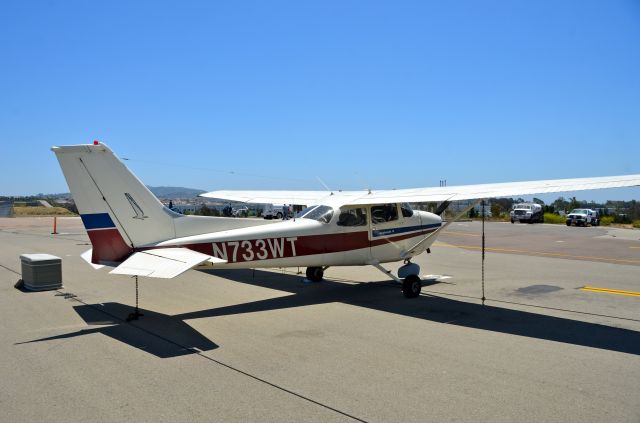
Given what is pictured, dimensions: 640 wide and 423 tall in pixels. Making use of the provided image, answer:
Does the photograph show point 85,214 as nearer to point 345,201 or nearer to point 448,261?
point 345,201

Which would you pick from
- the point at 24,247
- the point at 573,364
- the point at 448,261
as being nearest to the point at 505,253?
the point at 448,261

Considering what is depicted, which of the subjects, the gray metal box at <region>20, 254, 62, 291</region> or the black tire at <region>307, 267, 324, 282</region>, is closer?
the gray metal box at <region>20, 254, 62, 291</region>

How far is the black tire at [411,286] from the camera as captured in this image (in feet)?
34.5

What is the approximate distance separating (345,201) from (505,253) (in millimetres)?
10975

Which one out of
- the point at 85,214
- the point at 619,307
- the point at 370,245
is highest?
the point at 85,214

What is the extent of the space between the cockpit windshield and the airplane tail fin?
Answer: 320cm

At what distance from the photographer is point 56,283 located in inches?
452

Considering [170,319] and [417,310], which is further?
[417,310]

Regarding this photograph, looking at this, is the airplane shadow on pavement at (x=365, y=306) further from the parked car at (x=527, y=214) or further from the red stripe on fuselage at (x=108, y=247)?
the parked car at (x=527, y=214)

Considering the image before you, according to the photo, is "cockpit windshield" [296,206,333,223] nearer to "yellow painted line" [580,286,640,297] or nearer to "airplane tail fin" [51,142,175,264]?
"airplane tail fin" [51,142,175,264]

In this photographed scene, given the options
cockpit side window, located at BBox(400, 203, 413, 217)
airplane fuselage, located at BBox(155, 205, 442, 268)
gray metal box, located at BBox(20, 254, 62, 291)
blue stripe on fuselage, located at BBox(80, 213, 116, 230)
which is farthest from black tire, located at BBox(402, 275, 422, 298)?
gray metal box, located at BBox(20, 254, 62, 291)

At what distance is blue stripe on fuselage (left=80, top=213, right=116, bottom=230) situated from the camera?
8.34 metres

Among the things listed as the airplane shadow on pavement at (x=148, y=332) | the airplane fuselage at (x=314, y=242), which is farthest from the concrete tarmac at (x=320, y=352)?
the airplane fuselage at (x=314, y=242)

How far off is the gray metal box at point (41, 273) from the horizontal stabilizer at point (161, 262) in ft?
14.1
